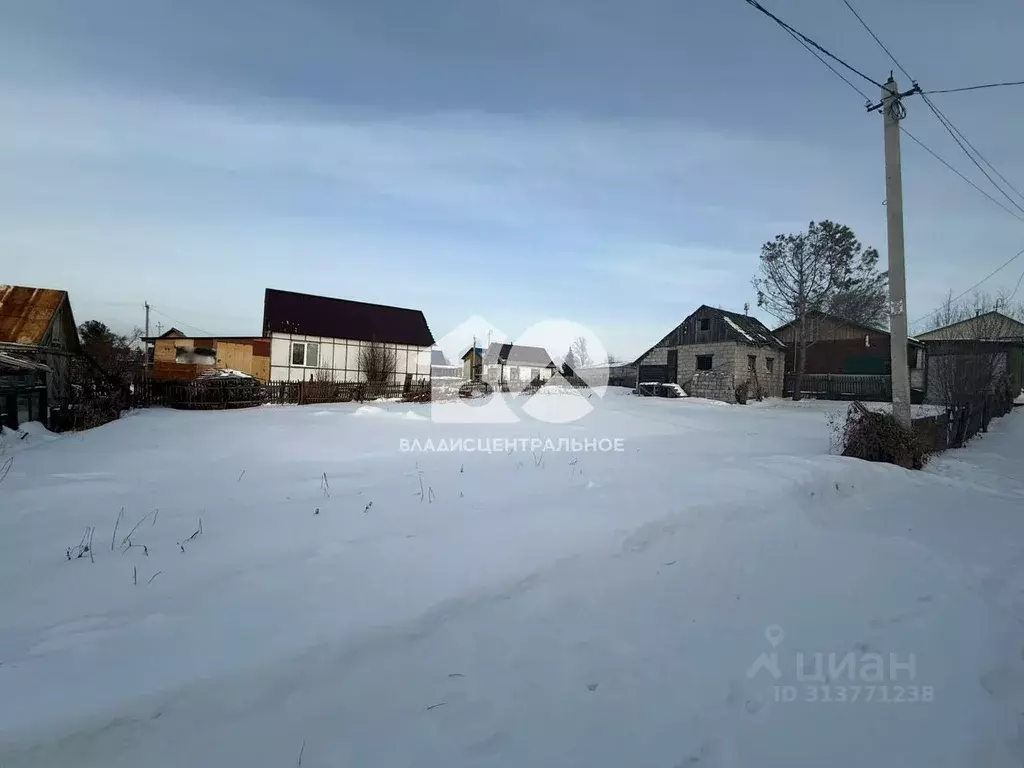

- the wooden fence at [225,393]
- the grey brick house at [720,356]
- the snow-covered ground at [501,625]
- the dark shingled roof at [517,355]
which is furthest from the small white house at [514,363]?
the snow-covered ground at [501,625]

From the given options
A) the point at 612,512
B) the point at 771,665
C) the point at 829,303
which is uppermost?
the point at 829,303

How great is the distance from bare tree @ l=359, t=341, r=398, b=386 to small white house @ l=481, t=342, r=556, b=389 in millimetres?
15914

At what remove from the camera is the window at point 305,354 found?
2597 cm

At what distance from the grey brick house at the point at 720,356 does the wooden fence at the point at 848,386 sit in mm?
1769

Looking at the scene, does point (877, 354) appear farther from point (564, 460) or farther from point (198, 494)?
point (198, 494)

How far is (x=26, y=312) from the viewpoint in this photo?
12.9m

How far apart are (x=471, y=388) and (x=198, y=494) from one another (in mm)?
20344

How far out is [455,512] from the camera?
497 centimetres

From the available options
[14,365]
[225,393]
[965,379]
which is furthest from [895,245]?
[225,393]

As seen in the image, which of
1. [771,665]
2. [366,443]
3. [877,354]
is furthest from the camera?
[877,354]

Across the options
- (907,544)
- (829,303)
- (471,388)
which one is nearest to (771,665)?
(907,544)

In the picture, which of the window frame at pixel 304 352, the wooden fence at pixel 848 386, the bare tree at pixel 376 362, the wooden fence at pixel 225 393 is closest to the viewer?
the wooden fence at pixel 225 393

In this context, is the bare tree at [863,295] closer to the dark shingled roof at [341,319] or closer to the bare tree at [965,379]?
the bare tree at [965,379]

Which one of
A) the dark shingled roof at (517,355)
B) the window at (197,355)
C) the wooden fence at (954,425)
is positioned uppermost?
the dark shingled roof at (517,355)
